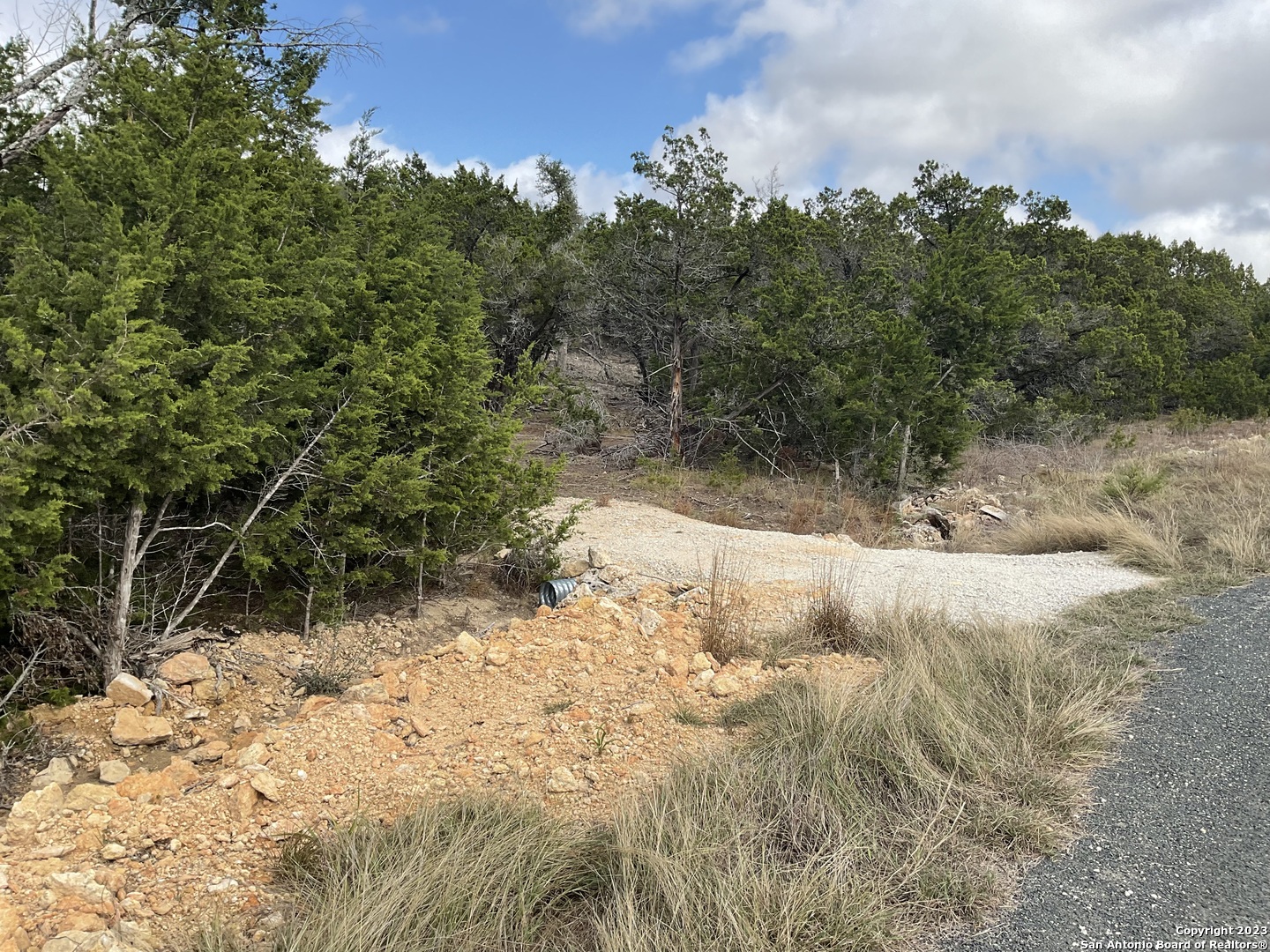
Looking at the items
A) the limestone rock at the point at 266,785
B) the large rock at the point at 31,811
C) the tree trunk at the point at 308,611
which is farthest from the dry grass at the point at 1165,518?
the large rock at the point at 31,811

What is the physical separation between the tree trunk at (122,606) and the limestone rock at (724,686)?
3484mm

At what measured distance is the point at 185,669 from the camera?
4902 mm

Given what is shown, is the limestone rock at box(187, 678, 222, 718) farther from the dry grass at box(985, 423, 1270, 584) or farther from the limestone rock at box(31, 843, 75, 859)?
the dry grass at box(985, 423, 1270, 584)

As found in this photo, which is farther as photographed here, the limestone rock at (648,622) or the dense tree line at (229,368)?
the limestone rock at (648,622)

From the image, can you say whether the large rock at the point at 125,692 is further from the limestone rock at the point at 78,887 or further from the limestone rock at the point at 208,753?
Result: the limestone rock at the point at 78,887

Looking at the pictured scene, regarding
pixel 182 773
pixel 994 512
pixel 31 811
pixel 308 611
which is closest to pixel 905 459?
pixel 994 512

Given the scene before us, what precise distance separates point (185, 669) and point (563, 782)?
2.94 meters

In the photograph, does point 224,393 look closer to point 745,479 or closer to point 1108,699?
point 1108,699

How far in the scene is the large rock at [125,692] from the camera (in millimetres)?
4391

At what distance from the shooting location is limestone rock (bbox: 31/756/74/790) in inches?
139

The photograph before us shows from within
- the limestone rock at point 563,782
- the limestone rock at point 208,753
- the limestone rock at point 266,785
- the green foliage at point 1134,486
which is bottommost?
the limestone rock at point 208,753

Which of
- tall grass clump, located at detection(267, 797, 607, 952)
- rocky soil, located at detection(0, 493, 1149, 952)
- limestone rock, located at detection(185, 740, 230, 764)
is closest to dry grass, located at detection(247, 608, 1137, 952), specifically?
tall grass clump, located at detection(267, 797, 607, 952)

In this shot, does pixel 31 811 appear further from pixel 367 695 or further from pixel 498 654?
pixel 498 654

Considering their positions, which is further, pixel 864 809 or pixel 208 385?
pixel 208 385
